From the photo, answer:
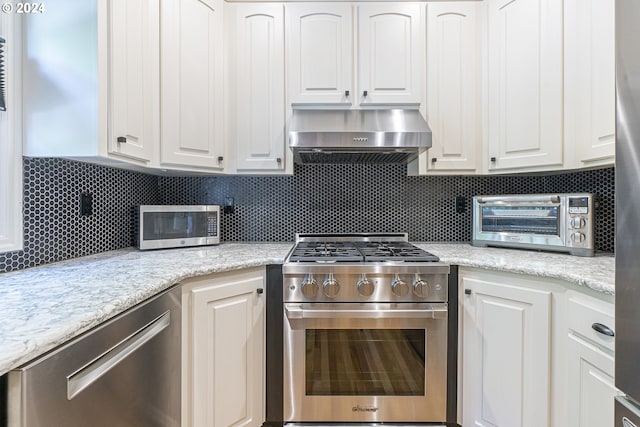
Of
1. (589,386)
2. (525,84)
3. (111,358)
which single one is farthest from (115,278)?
(525,84)

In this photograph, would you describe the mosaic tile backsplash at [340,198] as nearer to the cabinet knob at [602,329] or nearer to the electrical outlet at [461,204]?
the electrical outlet at [461,204]

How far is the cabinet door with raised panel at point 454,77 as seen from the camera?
1.81 meters

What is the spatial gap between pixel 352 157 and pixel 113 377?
161 cm

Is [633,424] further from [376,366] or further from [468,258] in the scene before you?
[376,366]

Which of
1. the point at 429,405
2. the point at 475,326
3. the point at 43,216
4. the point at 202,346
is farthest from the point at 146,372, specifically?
the point at 475,326

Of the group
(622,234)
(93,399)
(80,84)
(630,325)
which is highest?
(80,84)

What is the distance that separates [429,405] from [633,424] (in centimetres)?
84

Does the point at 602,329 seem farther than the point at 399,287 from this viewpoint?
No

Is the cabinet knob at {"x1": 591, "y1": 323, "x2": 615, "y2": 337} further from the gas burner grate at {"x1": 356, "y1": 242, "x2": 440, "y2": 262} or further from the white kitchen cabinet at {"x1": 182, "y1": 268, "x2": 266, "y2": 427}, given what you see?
the white kitchen cabinet at {"x1": 182, "y1": 268, "x2": 266, "y2": 427}

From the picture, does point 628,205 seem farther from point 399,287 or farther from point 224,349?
point 224,349

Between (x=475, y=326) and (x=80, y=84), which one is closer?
(x=80, y=84)

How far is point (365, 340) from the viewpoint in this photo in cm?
146

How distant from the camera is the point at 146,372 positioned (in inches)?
37.7

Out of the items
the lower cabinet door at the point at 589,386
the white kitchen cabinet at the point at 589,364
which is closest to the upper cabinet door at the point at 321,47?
the white kitchen cabinet at the point at 589,364
